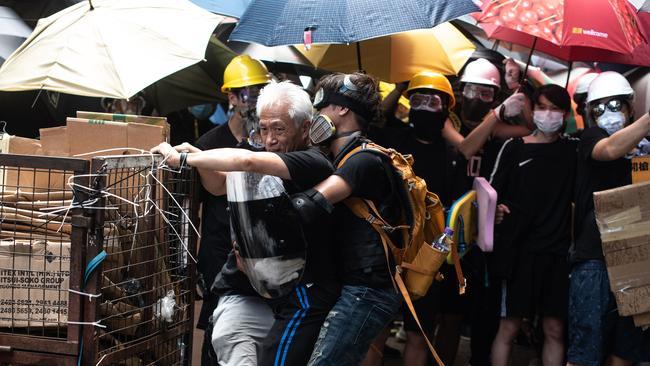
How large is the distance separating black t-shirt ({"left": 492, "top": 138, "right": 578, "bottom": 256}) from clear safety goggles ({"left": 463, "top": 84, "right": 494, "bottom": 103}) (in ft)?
1.88

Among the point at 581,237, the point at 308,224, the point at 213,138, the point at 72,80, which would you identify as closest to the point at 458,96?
the point at 581,237

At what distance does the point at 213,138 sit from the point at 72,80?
0.91 metres

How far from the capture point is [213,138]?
18.1 feet

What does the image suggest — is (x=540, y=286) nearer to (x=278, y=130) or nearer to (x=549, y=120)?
(x=549, y=120)

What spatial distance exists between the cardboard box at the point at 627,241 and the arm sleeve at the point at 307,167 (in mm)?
2075

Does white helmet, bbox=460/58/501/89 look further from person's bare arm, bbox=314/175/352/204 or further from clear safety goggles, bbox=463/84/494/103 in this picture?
person's bare arm, bbox=314/175/352/204

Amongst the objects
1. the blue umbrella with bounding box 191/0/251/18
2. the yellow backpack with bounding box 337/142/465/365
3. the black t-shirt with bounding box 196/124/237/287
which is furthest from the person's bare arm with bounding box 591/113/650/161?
the blue umbrella with bounding box 191/0/251/18

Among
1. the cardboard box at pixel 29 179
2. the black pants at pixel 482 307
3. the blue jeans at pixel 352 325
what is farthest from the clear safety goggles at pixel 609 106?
the cardboard box at pixel 29 179

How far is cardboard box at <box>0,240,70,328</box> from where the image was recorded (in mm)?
3688

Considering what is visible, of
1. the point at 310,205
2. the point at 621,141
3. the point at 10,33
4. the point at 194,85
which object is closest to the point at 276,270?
the point at 310,205

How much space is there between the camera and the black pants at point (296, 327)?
374cm

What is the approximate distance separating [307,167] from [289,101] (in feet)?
1.19

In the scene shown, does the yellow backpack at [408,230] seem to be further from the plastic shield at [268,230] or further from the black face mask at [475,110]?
the black face mask at [475,110]

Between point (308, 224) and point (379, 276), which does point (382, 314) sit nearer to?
point (379, 276)
